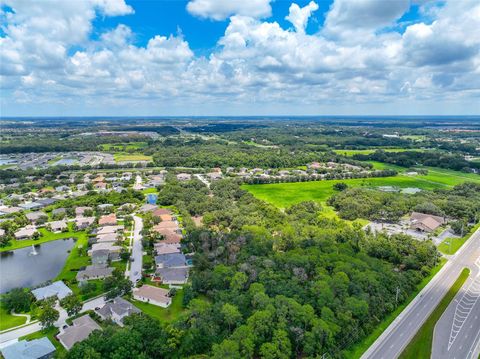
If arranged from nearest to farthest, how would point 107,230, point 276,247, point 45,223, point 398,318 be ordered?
point 398,318 → point 276,247 → point 107,230 → point 45,223

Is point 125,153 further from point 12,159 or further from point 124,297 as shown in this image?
point 124,297

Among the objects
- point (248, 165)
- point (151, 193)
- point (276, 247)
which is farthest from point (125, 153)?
point (276, 247)

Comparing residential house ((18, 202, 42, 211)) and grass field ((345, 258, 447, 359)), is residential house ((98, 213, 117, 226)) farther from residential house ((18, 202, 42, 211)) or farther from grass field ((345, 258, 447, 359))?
grass field ((345, 258, 447, 359))

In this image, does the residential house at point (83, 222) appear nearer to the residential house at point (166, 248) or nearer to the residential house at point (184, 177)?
the residential house at point (166, 248)

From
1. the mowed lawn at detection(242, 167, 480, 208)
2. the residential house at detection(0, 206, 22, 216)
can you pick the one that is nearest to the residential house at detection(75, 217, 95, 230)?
the residential house at detection(0, 206, 22, 216)

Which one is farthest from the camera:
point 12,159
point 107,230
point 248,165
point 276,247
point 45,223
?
point 12,159

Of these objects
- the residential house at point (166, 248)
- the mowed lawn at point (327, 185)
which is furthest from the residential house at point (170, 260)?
the mowed lawn at point (327, 185)
